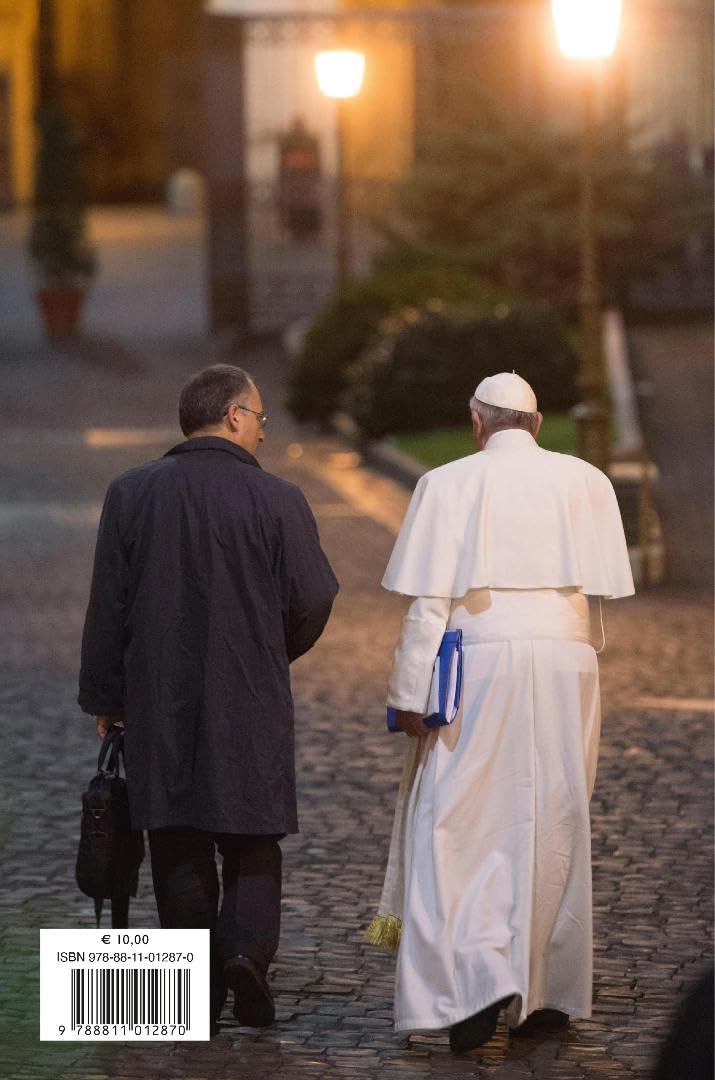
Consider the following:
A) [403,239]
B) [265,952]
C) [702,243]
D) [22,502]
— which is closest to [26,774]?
[265,952]

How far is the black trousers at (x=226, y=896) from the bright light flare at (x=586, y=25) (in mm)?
9622

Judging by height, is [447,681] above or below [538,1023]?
above

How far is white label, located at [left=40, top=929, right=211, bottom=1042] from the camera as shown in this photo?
5.54 meters

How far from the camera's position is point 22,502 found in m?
19.2

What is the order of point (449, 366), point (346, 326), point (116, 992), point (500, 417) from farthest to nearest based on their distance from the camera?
point (346, 326) → point (449, 366) → point (500, 417) → point (116, 992)

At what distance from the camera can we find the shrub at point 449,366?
22875 mm

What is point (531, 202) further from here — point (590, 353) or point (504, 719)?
point (504, 719)

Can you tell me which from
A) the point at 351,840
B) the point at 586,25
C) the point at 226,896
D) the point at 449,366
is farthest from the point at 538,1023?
the point at 449,366

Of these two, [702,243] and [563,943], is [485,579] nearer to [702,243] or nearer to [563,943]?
[563,943]

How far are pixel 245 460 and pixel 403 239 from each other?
24.2 metres

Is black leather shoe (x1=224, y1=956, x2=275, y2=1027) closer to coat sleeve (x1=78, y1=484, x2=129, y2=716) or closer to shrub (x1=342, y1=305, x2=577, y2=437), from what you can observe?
coat sleeve (x1=78, y1=484, x2=129, y2=716)

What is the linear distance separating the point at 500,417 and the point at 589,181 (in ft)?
32.0

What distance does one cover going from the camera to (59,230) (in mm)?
31984

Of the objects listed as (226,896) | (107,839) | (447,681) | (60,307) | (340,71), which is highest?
(340,71)
